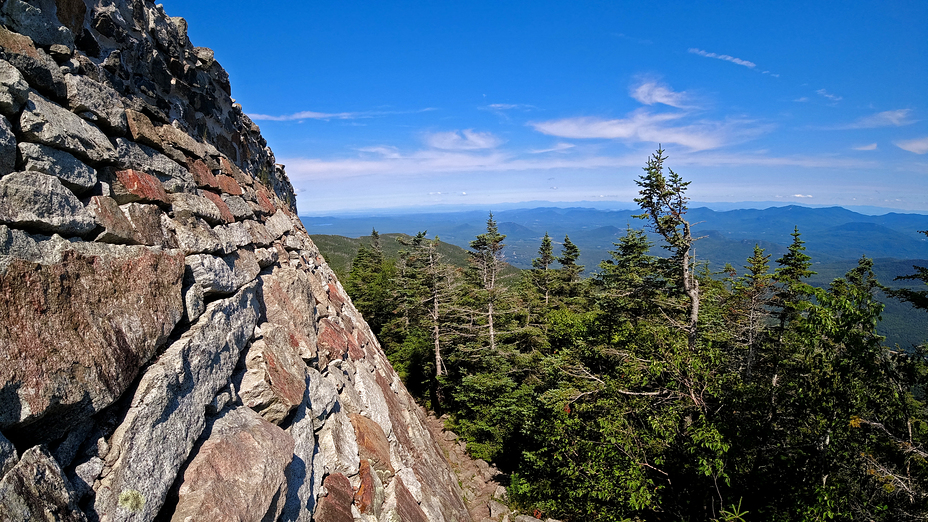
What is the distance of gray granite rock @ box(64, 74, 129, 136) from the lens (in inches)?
202

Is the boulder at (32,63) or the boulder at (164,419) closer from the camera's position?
the boulder at (164,419)

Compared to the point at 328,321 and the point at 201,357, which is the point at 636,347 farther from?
the point at 201,357

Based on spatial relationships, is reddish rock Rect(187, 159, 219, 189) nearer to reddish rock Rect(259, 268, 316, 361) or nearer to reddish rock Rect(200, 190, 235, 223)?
reddish rock Rect(200, 190, 235, 223)

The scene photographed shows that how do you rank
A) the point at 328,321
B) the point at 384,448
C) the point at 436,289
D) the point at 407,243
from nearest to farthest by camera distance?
1. the point at 384,448
2. the point at 328,321
3. the point at 436,289
4. the point at 407,243

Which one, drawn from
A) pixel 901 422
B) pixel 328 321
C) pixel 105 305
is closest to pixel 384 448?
pixel 328 321

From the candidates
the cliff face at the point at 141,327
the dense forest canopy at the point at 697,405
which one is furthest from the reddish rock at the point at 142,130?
the dense forest canopy at the point at 697,405

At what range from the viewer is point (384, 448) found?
847cm

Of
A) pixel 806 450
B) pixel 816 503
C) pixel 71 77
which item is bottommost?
pixel 816 503

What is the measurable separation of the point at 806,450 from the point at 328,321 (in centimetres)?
1129

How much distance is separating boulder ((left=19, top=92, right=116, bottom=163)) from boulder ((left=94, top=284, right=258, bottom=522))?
252 cm

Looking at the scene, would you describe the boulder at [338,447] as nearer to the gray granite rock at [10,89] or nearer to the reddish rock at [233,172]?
the gray granite rock at [10,89]

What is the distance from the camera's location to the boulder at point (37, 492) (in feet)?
8.77

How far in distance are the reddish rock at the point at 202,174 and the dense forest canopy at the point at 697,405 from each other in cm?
1102

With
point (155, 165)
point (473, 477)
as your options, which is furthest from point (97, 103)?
point (473, 477)
